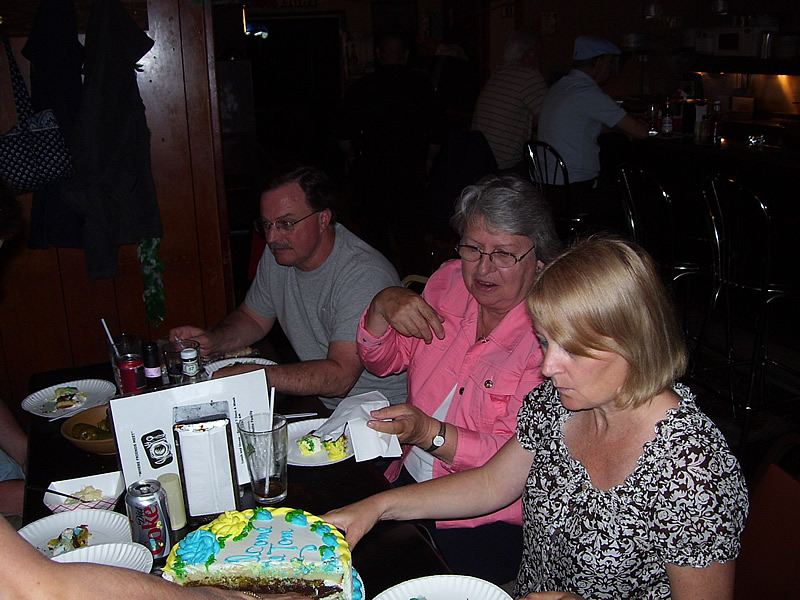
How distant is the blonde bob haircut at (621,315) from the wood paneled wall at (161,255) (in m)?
2.48

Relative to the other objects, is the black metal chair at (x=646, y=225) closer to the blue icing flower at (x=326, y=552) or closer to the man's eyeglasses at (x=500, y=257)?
the man's eyeglasses at (x=500, y=257)

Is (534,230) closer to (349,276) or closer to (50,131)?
(349,276)

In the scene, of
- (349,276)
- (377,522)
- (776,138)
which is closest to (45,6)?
(349,276)

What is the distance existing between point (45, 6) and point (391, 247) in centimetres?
418

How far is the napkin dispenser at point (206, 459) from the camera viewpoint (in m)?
1.36

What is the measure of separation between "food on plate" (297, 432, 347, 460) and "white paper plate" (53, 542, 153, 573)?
1.51 feet

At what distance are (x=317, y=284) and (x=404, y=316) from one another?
22.6 inches

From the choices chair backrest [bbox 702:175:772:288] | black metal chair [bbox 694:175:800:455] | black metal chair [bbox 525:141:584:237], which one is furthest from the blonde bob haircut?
black metal chair [bbox 525:141:584:237]

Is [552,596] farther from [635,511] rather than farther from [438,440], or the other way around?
[438,440]

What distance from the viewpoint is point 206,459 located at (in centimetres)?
137

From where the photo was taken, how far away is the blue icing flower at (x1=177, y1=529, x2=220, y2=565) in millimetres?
1162

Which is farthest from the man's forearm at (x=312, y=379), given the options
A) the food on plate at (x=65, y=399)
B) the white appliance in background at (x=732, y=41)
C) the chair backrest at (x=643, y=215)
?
the white appliance in background at (x=732, y=41)

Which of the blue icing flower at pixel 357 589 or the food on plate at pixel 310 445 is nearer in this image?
the blue icing flower at pixel 357 589

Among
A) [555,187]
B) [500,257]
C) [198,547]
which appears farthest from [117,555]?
[555,187]
